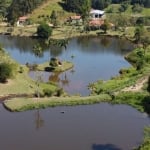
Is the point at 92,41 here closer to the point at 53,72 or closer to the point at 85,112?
the point at 53,72

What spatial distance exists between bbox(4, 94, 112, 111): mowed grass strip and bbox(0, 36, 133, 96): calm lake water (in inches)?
167

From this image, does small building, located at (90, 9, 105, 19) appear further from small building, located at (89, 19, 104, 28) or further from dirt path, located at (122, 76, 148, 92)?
dirt path, located at (122, 76, 148, 92)

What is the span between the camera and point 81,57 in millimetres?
79938

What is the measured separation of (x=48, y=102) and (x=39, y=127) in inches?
218

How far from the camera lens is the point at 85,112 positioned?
159 ft

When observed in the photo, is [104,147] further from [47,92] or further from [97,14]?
[97,14]

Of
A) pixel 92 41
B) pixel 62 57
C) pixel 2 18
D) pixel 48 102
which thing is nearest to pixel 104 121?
pixel 48 102

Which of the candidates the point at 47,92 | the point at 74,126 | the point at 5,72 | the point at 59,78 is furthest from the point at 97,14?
the point at 74,126

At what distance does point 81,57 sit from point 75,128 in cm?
3710

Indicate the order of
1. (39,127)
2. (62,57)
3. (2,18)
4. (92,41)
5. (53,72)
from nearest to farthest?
(39,127) < (53,72) < (62,57) < (92,41) < (2,18)

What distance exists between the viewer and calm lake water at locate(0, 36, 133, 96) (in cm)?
6198

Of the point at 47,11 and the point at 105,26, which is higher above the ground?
the point at 47,11

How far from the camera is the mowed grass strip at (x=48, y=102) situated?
157ft

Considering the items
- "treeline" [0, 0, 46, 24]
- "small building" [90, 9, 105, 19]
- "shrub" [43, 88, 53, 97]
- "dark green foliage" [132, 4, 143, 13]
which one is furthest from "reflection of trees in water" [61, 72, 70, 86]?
"dark green foliage" [132, 4, 143, 13]
